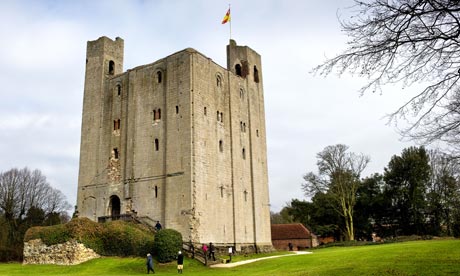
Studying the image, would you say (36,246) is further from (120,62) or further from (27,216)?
(27,216)

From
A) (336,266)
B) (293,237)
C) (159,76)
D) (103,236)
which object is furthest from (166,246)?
(293,237)

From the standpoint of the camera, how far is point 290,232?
53.3 meters

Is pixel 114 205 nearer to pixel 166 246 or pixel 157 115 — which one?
pixel 157 115

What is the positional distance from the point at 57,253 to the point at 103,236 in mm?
3023

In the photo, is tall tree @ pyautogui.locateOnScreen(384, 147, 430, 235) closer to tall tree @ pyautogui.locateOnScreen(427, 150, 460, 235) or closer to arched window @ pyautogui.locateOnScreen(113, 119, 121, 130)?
tall tree @ pyautogui.locateOnScreen(427, 150, 460, 235)

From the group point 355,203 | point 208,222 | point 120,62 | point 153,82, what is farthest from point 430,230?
point 120,62

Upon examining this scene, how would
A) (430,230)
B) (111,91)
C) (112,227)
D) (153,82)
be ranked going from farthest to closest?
(430,230) → (111,91) → (153,82) → (112,227)

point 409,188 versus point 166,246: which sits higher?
point 409,188

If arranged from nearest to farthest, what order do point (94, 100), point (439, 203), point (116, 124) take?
point (116, 124), point (94, 100), point (439, 203)

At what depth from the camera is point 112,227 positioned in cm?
2883

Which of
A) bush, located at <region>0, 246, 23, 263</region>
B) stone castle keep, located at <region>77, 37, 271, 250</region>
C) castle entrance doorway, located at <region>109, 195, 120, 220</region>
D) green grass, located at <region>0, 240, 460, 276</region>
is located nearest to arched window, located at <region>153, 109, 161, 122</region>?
stone castle keep, located at <region>77, 37, 271, 250</region>

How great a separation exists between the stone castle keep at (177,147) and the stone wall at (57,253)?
5488 mm

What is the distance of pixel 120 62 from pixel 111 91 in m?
3.77

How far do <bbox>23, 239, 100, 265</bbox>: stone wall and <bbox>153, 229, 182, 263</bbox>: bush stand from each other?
492 centimetres
